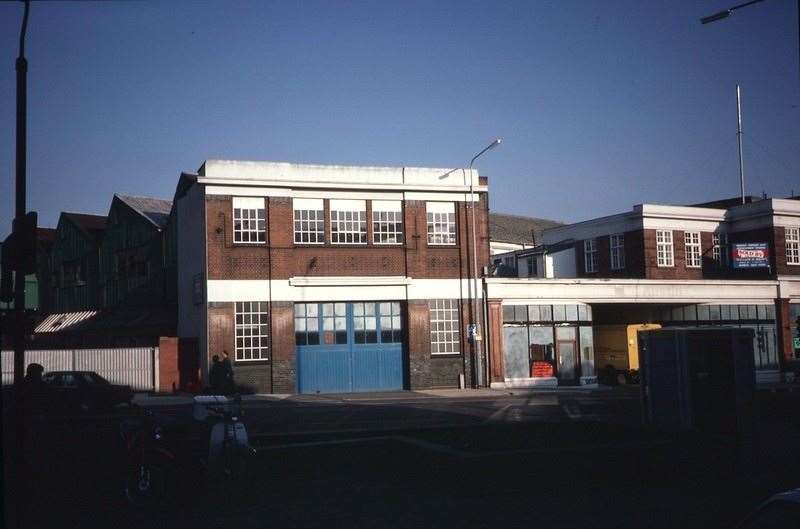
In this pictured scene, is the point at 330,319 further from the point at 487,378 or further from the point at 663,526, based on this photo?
the point at 663,526

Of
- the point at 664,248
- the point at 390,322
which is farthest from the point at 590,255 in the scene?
the point at 390,322

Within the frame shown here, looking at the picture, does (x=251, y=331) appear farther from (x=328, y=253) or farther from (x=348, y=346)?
(x=328, y=253)

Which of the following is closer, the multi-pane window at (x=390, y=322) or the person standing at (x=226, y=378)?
the person standing at (x=226, y=378)

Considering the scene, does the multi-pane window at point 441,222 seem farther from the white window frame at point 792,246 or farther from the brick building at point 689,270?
the white window frame at point 792,246

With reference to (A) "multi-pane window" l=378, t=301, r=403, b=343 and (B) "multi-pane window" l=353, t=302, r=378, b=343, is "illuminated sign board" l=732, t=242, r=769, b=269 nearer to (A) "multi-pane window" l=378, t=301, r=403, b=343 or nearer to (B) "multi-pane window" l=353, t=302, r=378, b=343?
(A) "multi-pane window" l=378, t=301, r=403, b=343

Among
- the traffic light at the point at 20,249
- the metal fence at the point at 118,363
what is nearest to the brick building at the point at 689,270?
the metal fence at the point at 118,363

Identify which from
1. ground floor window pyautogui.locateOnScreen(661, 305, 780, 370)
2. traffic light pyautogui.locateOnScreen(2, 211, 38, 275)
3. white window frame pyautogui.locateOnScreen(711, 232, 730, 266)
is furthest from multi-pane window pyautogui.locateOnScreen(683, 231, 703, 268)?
traffic light pyautogui.locateOnScreen(2, 211, 38, 275)

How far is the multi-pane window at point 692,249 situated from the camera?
142 feet

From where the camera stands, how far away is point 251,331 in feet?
104

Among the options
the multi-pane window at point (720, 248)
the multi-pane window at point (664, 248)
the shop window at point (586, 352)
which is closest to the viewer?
the shop window at point (586, 352)

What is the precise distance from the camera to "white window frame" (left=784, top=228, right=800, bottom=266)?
43.7m

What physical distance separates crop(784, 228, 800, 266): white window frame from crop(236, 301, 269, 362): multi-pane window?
28226 millimetres

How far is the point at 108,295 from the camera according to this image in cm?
4875

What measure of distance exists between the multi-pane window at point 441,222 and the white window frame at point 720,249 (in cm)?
1702
